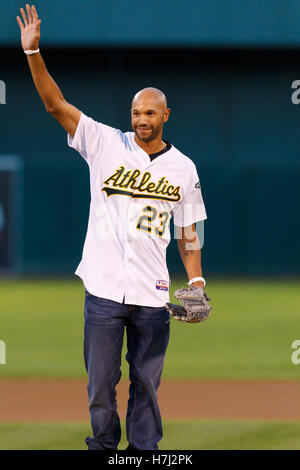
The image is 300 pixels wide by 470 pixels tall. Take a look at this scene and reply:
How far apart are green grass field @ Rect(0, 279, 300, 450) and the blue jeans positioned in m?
1.21

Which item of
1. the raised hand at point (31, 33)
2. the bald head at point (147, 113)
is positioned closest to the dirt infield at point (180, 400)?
the bald head at point (147, 113)

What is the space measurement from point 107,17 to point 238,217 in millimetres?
6162

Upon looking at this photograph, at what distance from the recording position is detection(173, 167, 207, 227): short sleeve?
5.52 metres

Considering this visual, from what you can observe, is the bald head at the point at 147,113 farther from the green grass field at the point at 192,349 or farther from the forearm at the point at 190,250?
the green grass field at the point at 192,349

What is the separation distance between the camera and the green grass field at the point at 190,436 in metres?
6.74

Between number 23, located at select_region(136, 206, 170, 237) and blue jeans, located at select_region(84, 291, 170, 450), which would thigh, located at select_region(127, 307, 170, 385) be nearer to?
blue jeans, located at select_region(84, 291, 170, 450)

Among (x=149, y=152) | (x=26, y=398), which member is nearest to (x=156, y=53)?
(x=26, y=398)

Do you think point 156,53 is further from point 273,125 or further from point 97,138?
point 97,138

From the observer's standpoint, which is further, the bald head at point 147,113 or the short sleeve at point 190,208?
the short sleeve at point 190,208

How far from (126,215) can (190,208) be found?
1.46ft

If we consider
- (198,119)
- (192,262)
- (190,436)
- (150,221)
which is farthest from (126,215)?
(198,119)

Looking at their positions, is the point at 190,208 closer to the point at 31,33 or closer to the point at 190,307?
the point at 190,307

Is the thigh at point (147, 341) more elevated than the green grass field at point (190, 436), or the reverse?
the thigh at point (147, 341)

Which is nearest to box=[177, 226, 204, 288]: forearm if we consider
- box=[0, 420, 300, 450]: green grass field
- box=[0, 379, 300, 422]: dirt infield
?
box=[0, 420, 300, 450]: green grass field
